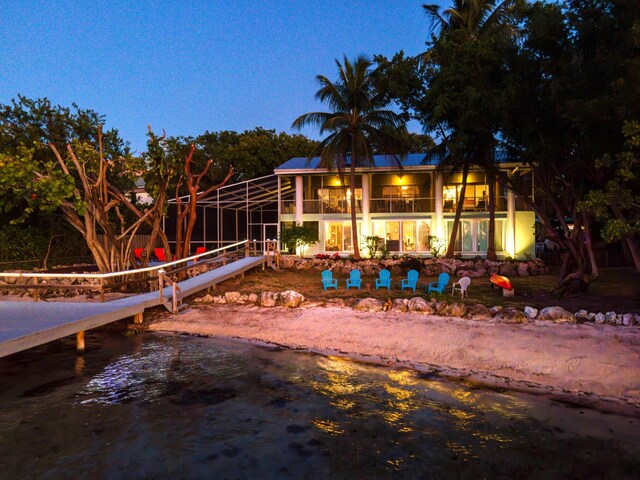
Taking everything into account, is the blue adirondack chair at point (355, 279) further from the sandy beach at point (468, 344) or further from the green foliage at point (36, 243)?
the green foliage at point (36, 243)

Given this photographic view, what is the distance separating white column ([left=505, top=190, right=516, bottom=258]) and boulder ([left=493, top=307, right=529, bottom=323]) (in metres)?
14.7

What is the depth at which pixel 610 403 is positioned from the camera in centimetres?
786

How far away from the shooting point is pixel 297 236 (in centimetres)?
2570

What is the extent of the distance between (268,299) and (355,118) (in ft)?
41.7

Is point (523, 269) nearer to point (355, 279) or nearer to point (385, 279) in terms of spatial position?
point (385, 279)

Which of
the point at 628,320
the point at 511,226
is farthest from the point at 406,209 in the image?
the point at 628,320

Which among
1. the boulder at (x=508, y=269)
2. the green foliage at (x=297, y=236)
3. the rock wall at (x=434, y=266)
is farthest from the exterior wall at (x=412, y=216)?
the boulder at (x=508, y=269)

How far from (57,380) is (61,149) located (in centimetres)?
1657

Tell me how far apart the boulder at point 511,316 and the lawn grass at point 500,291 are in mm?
1062

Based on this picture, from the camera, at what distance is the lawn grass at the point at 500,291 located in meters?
13.5

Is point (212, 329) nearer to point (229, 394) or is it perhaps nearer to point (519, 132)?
point (229, 394)

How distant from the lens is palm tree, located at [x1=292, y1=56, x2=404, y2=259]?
24.0 meters

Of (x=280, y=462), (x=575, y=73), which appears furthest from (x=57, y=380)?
(x=575, y=73)

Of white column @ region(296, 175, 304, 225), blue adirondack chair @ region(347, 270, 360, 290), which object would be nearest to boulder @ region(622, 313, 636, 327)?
blue adirondack chair @ region(347, 270, 360, 290)
